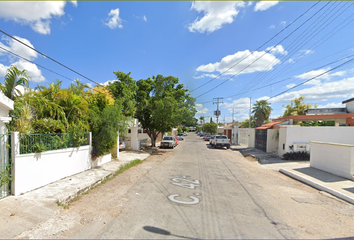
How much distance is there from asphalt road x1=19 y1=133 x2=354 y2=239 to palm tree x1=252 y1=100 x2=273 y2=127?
1489 inches

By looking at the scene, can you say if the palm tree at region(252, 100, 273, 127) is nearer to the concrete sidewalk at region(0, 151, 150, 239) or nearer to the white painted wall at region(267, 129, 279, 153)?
the white painted wall at region(267, 129, 279, 153)

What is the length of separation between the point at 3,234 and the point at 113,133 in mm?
6659

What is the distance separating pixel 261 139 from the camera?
20.1 meters

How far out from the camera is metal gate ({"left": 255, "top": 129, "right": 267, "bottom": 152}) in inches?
741

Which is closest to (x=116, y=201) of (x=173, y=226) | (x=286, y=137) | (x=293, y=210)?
(x=173, y=226)

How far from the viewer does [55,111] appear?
8.11m

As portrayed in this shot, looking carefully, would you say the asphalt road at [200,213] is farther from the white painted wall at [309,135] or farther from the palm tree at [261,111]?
the palm tree at [261,111]

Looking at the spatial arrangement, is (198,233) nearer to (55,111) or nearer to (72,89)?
(55,111)

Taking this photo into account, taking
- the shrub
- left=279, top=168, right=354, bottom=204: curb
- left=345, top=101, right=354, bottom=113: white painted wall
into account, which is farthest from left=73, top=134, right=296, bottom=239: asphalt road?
left=345, top=101, right=354, bottom=113: white painted wall

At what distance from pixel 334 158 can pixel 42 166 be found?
1287 cm

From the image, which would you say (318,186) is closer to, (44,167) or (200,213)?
(200,213)

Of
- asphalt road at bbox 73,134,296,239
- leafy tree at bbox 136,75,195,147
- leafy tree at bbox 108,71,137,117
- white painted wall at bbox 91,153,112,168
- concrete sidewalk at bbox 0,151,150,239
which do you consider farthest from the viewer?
leafy tree at bbox 136,75,195,147

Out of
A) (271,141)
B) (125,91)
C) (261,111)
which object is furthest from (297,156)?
(261,111)

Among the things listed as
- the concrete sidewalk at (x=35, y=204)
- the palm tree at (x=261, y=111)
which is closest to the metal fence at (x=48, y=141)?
the concrete sidewalk at (x=35, y=204)
